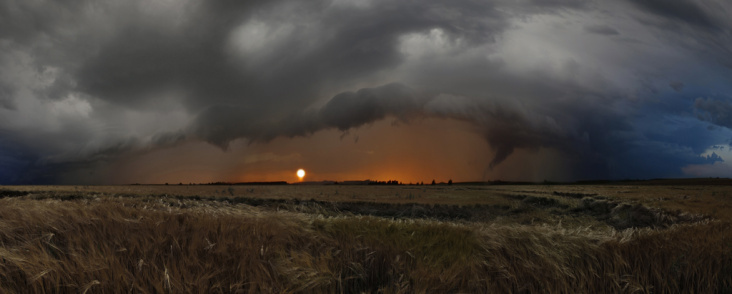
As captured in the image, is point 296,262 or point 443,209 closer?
point 296,262

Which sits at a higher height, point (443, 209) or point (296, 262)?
point (296, 262)

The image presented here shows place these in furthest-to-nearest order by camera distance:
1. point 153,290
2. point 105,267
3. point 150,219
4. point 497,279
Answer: point 150,219, point 497,279, point 105,267, point 153,290

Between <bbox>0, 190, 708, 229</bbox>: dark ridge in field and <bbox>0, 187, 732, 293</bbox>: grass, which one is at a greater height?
<bbox>0, 187, 732, 293</bbox>: grass

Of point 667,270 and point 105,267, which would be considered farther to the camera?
point 667,270

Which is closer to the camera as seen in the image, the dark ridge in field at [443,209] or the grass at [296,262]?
the grass at [296,262]

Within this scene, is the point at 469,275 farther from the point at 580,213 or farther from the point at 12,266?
the point at 580,213

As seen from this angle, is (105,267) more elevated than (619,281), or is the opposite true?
(105,267)

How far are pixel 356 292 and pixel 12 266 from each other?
312cm

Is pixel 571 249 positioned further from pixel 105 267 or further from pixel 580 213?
pixel 580 213

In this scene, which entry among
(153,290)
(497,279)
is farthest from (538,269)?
(153,290)

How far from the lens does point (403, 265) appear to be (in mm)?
3727

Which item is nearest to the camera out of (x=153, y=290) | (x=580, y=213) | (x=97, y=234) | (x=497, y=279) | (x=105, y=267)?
(x=153, y=290)

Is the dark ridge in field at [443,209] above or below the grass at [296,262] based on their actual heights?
below

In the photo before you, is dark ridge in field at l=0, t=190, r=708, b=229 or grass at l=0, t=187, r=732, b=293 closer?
grass at l=0, t=187, r=732, b=293
